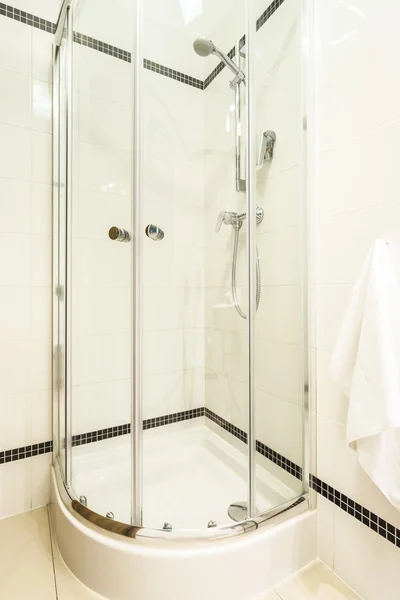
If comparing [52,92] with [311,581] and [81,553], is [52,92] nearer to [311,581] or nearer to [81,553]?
[81,553]

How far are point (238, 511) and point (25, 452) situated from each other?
0.99 m

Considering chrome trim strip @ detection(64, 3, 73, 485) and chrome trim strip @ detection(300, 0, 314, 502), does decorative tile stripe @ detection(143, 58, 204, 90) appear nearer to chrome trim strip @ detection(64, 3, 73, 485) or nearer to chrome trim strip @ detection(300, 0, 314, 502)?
chrome trim strip @ detection(64, 3, 73, 485)

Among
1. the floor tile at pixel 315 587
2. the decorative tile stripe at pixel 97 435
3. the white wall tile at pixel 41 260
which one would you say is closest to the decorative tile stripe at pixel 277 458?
the floor tile at pixel 315 587

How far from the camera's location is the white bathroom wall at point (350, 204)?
96 cm

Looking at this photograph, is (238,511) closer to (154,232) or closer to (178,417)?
(178,417)

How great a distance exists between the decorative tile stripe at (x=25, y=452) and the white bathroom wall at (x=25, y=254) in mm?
18

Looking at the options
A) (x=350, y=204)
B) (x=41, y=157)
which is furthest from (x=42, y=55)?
(x=350, y=204)

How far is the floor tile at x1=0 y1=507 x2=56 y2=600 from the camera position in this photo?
108 cm

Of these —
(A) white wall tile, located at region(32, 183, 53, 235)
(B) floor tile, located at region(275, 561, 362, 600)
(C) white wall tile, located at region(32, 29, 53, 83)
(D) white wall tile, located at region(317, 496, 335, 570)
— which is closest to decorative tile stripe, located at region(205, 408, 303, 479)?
(D) white wall tile, located at region(317, 496, 335, 570)

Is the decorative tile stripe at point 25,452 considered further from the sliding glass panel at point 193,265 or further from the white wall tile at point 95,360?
the sliding glass panel at point 193,265

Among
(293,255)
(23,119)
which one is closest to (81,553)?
(293,255)

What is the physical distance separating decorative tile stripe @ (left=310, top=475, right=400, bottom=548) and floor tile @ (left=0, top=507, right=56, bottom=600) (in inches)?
37.2

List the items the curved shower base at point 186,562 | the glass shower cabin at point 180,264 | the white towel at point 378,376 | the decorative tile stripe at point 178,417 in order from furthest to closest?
the decorative tile stripe at point 178,417, the glass shower cabin at point 180,264, the curved shower base at point 186,562, the white towel at point 378,376

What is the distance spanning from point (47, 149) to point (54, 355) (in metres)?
0.95
